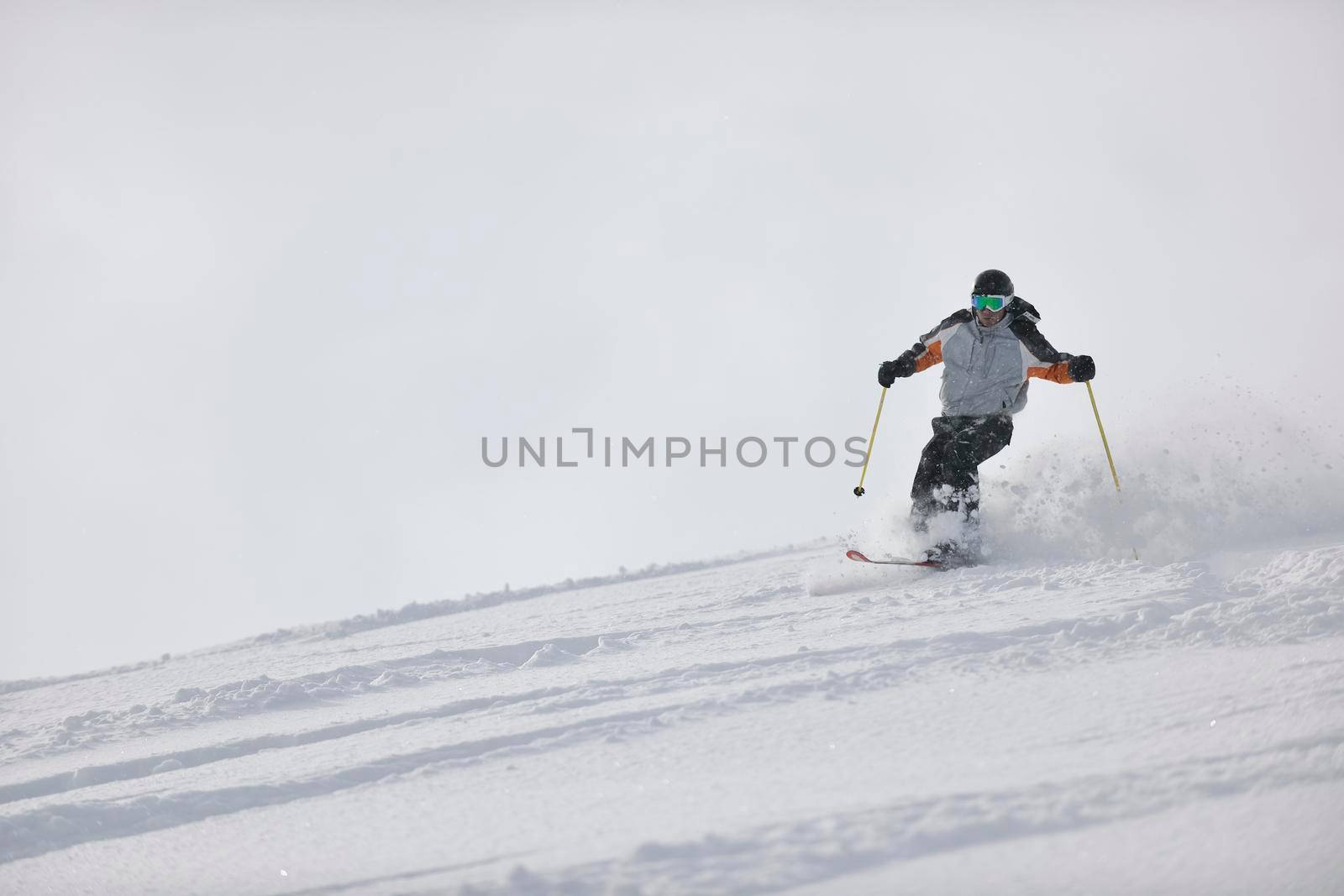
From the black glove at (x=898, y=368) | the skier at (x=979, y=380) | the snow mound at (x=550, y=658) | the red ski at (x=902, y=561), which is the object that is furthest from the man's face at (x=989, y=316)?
the snow mound at (x=550, y=658)

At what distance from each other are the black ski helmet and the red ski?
1.65 meters

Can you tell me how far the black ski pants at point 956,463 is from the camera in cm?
565

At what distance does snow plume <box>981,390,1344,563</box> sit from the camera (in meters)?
5.26

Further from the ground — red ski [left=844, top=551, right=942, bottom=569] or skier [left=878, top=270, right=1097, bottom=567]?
skier [left=878, top=270, right=1097, bottom=567]

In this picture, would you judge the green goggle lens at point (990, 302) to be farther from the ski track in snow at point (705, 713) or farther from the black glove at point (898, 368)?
the ski track in snow at point (705, 713)

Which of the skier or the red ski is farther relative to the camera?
the skier

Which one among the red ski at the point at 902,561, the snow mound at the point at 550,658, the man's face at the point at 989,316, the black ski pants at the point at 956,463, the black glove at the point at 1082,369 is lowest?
the snow mound at the point at 550,658

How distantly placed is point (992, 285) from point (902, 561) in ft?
5.75

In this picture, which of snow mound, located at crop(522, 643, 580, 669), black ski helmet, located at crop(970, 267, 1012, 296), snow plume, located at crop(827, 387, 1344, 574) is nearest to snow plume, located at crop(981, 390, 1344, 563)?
snow plume, located at crop(827, 387, 1344, 574)

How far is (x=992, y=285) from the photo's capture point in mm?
5695

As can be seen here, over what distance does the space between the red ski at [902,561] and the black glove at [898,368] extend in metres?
1.13

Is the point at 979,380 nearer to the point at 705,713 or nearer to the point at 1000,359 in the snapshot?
the point at 1000,359

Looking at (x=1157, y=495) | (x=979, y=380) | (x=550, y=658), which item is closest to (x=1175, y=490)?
(x=1157, y=495)

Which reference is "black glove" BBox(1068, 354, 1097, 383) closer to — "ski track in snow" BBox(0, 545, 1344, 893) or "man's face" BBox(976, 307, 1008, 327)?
"man's face" BBox(976, 307, 1008, 327)
